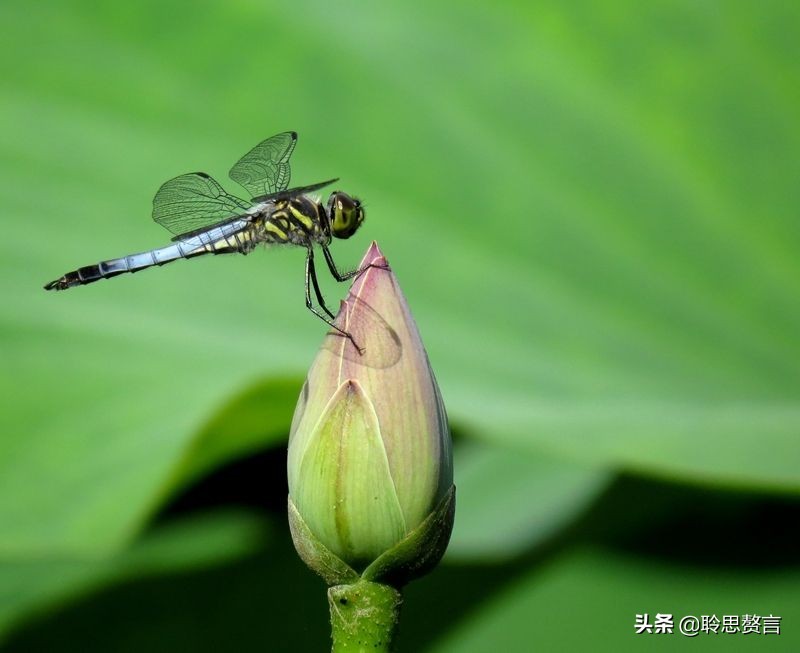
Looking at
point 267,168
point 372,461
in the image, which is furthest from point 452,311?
point 372,461

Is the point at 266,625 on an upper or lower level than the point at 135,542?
lower

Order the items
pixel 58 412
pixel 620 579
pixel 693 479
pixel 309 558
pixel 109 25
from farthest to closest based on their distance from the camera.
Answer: pixel 109 25
pixel 58 412
pixel 620 579
pixel 693 479
pixel 309 558

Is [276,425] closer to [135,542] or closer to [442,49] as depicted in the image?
[135,542]

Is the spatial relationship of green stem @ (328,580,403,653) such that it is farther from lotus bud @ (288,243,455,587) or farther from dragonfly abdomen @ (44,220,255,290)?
dragonfly abdomen @ (44,220,255,290)

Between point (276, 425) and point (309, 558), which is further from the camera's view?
point (276, 425)

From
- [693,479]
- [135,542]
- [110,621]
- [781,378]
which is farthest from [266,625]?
[781,378]

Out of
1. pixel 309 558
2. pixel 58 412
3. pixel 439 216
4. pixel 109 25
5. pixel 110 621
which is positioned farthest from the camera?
pixel 109 25
